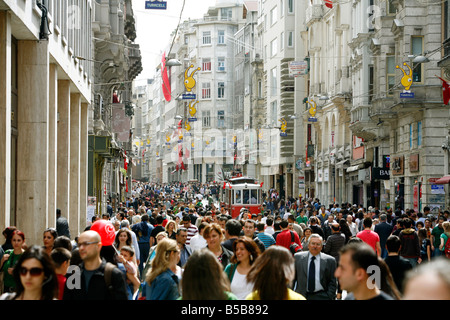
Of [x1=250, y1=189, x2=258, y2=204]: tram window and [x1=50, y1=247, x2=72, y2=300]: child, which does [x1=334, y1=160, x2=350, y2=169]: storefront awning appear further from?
[x1=50, y1=247, x2=72, y2=300]: child

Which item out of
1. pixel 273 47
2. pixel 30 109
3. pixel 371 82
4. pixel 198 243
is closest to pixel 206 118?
pixel 273 47

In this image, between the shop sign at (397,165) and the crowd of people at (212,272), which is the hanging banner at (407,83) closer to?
the shop sign at (397,165)

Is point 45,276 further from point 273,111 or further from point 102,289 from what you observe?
point 273,111

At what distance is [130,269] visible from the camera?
406 inches

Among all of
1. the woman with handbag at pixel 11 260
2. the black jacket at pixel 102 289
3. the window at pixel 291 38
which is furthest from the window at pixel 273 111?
the black jacket at pixel 102 289

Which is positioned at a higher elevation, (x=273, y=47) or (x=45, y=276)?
(x=273, y=47)

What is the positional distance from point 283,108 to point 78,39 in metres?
42.9

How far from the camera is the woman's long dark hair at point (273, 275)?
6258 mm

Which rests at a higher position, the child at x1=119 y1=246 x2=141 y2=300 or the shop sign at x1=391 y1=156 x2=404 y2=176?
the shop sign at x1=391 y1=156 x2=404 y2=176

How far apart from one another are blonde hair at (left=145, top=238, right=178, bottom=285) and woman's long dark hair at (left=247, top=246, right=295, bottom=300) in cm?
182

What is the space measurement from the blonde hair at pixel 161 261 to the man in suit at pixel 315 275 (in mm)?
2781

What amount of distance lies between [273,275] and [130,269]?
4.26 m

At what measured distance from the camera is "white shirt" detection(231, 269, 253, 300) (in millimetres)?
8492

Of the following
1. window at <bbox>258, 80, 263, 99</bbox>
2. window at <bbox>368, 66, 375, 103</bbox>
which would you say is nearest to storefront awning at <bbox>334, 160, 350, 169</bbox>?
window at <bbox>368, 66, 375, 103</bbox>
